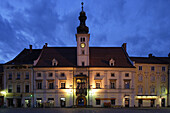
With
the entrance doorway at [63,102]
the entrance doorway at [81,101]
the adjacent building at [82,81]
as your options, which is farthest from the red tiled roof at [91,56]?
the entrance doorway at [81,101]

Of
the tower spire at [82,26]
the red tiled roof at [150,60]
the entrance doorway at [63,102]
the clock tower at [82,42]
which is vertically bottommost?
the entrance doorway at [63,102]

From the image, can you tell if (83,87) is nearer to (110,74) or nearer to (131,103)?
(110,74)

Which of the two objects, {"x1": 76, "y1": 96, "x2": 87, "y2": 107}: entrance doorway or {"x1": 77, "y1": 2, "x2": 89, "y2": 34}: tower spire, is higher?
{"x1": 77, "y1": 2, "x2": 89, "y2": 34}: tower spire

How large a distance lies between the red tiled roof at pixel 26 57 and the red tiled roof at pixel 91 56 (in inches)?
83.7

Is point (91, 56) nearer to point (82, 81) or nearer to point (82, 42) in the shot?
point (82, 42)

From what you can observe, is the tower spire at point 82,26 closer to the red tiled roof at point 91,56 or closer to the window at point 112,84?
the red tiled roof at point 91,56

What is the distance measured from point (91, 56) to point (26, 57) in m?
18.0

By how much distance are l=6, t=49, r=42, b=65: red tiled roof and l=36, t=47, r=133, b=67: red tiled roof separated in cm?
213

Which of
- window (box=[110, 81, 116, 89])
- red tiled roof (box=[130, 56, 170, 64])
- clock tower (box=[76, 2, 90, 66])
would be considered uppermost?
clock tower (box=[76, 2, 90, 66])

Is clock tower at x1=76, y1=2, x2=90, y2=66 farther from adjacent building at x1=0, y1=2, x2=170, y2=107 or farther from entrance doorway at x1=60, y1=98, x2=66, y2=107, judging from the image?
entrance doorway at x1=60, y1=98, x2=66, y2=107

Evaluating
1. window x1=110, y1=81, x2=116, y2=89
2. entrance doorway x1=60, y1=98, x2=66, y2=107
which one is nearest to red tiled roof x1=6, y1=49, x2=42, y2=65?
entrance doorway x1=60, y1=98, x2=66, y2=107

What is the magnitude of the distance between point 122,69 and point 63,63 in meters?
15.7

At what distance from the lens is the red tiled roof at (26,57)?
51594mm

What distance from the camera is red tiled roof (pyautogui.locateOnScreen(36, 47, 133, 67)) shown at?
169 ft
